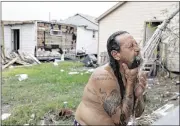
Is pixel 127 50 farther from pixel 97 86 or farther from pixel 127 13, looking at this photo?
pixel 127 13

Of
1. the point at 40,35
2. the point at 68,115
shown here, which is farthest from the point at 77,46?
the point at 68,115

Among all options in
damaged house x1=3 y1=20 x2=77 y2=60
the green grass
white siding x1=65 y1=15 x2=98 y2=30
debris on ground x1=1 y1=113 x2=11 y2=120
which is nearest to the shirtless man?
the green grass

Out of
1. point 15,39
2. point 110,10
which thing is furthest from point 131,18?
point 15,39

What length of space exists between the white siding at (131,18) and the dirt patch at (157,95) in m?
4.53

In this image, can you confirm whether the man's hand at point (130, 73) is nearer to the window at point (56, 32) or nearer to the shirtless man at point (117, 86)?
the shirtless man at point (117, 86)

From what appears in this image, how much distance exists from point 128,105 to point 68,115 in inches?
137

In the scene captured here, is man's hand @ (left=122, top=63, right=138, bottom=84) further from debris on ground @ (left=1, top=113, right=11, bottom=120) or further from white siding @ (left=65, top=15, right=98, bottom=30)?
white siding @ (left=65, top=15, right=98, bottom=30)

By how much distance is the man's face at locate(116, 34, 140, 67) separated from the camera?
176 cm

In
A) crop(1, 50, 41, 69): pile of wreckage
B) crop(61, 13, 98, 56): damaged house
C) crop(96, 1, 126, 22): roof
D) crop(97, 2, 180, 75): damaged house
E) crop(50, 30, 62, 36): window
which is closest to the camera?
crop(97, 2, 180, 75): damaged house

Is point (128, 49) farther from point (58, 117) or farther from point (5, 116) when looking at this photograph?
point (5, 116)

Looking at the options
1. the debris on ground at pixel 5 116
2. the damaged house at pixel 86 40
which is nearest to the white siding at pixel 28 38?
the damaged house at pixel 86 40

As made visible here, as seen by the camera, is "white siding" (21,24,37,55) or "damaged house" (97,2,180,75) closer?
"damaged house" (97,2,180,75)

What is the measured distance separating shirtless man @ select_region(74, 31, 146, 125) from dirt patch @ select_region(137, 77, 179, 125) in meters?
2.63

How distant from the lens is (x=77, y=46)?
23156 mm
